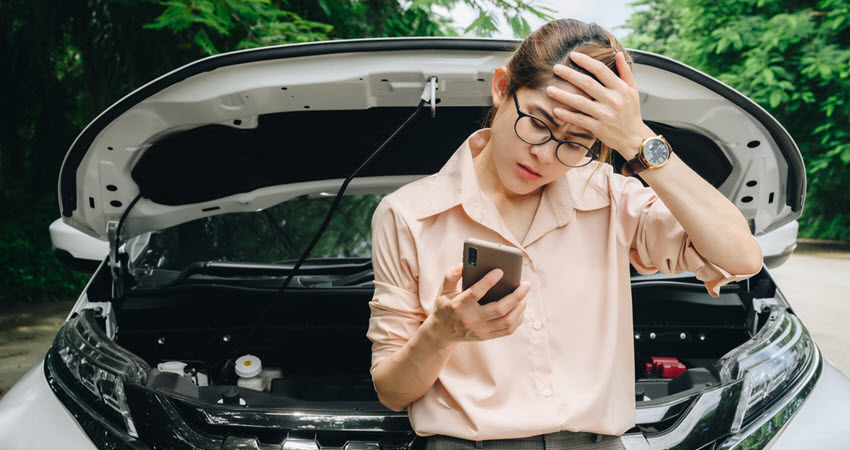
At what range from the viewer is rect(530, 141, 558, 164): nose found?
1.20 metres

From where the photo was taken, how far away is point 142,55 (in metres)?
4.29

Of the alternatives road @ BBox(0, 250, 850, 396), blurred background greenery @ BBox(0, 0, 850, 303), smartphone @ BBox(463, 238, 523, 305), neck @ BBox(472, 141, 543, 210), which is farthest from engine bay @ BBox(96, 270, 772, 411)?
road @ BBox(0, 250, 850, 396)

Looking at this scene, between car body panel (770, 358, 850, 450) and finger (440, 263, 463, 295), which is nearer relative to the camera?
finger (440, 263, 463, 295)

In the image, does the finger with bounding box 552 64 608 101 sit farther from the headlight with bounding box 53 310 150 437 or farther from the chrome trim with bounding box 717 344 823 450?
the headlight with bounding box 53 310 150 437

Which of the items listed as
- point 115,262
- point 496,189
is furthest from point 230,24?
point 496,189

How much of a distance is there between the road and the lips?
382 cm

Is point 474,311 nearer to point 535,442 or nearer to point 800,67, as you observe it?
point 535,442

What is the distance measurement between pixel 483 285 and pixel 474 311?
0.05 meters

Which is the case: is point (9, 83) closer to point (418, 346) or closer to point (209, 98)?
point (209, 98)

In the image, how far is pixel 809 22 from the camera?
32.1 feet

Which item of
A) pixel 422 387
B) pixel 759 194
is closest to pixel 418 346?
pixel 422 387

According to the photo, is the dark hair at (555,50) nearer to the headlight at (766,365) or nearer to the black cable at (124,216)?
the headlight at (766,365)

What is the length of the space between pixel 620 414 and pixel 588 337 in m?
0.17

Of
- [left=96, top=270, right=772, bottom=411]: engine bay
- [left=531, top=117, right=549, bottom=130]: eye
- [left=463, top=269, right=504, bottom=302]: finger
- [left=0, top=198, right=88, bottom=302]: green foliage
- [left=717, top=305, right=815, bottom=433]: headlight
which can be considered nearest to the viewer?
[left=463, top=269, right=504, bottom=302]: finger
